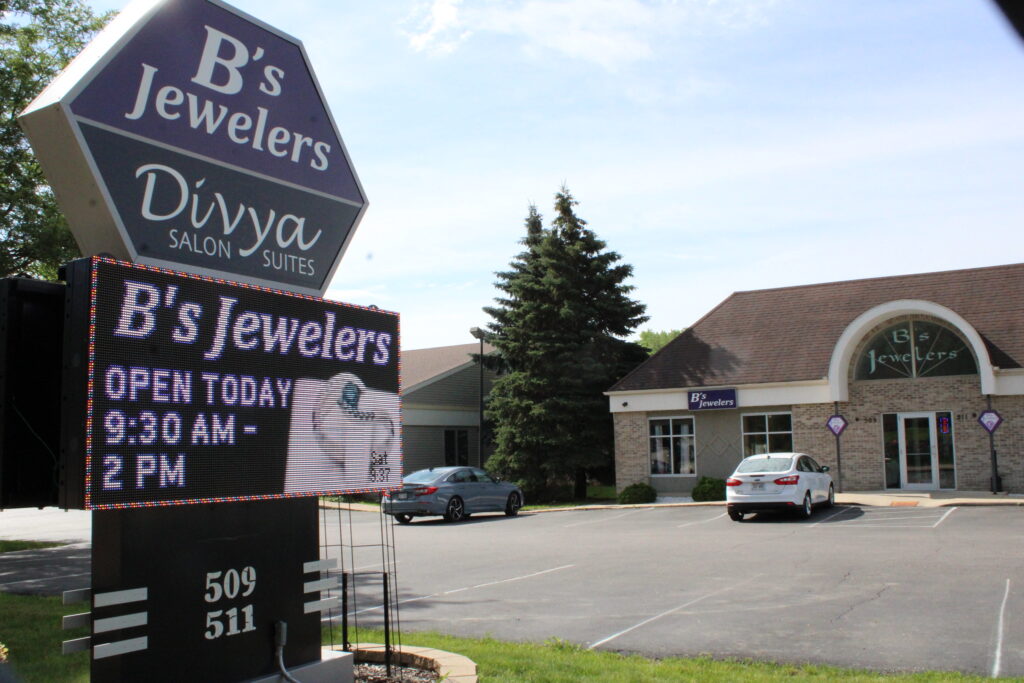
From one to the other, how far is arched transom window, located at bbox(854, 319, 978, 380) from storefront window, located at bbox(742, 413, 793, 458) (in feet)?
8.76

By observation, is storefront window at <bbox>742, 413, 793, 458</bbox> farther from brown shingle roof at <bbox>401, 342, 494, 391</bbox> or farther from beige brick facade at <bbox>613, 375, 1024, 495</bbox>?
brown shingle roof at <bbox>401, 342, 494, 391</bbox>

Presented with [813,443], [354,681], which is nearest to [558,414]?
[813,443]

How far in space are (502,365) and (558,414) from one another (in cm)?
542

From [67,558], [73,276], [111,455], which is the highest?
[73,276]

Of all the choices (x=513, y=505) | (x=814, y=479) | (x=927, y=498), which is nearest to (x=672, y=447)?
(x=513, y=505)

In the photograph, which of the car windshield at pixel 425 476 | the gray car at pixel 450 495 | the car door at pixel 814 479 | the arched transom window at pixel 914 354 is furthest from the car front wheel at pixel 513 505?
the arched transom window at pixel 914 354

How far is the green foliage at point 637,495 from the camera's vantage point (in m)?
29.8

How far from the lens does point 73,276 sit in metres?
4.80

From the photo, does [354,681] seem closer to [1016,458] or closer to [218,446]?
[218,446]

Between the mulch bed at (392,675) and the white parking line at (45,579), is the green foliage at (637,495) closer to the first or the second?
the white parking line at (45,579)

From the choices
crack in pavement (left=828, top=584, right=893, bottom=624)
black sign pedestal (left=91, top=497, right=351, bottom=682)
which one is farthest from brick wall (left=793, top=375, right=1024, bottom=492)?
black sign pedestal (left=91, top=497, right=351, bottom=682)

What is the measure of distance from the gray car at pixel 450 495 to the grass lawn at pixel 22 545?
24.7ft

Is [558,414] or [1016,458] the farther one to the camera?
[558,414]

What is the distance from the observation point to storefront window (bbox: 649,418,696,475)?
101ft
